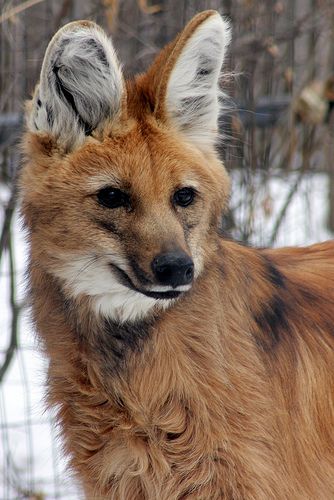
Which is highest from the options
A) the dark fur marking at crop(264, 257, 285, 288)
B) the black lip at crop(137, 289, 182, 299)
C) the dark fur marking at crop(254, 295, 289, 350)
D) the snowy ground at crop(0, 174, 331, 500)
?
the black lip at crop(137, 289, 182, 299)

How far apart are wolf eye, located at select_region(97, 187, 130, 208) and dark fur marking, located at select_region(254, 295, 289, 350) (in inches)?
27.8

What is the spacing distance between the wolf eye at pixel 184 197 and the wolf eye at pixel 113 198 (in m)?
0.18

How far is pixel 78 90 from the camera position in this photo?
10.1 feet

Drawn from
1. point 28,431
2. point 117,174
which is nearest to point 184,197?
point 117,174

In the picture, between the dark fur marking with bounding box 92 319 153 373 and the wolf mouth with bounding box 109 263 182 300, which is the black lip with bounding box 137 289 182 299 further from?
the dark fur marking with bounding box 92 319 153 373

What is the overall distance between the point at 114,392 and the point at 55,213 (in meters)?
0.66

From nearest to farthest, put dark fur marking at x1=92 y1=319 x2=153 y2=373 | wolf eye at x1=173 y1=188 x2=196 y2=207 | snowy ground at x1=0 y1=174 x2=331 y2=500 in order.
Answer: wolf eye at x1=173 y1=188 x2=196 y2=207 → dark fur marking at x1=92 y1=319 x2=153 y2=373 → snowy ground at x1=0 y1=174 x2=331 y2=500

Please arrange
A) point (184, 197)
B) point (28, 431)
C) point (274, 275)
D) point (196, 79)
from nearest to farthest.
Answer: point (184, 197)
point (196, 79)
point (274, 275)
point (28, 431)

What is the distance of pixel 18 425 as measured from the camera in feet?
18.1

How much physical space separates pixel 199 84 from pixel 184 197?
484mm

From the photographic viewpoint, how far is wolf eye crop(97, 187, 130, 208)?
2912 mm

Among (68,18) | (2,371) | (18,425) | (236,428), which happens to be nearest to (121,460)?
(236,428)

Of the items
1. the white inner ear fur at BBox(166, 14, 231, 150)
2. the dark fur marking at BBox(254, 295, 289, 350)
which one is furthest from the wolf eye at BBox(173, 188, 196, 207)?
the dark fur marking at BBox(254, 295, 289, 350)

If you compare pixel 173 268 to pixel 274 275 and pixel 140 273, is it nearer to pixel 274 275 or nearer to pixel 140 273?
pixel 140 273
